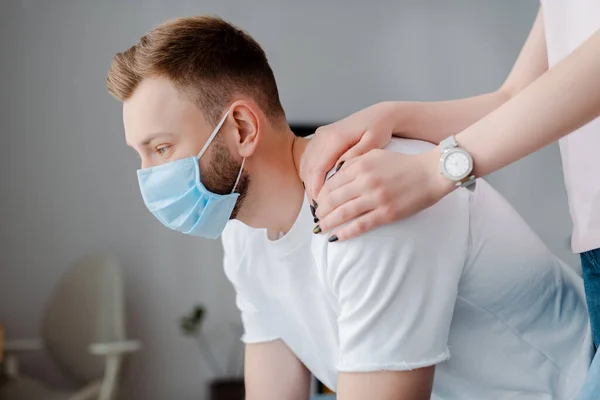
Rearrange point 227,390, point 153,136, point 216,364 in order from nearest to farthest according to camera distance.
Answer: point 153,136 < point 227,390 < point 216,364

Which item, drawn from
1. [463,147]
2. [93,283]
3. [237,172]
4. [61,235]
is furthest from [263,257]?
[61,235]

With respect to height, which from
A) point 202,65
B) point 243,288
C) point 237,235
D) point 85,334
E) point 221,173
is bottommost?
point 85,334

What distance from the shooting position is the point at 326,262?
112cm

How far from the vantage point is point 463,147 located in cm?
93

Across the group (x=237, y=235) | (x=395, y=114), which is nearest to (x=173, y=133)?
(x=237, y=235)

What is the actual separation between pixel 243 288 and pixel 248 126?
0.34m

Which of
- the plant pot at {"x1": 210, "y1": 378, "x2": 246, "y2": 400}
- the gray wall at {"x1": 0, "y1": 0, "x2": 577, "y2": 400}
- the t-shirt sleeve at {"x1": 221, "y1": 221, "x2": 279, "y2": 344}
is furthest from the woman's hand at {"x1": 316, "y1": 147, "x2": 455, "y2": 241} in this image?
the gray wall at {"x1": 0, "y1": 0, "x2": 577, "y2": 400}

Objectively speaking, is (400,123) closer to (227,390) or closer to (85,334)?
(85,334)

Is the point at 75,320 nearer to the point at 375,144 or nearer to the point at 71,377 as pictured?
the point at 71,377

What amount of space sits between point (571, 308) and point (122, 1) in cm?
369

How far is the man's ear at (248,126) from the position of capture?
49.3 inches

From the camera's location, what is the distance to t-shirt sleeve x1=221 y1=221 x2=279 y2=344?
1.38m

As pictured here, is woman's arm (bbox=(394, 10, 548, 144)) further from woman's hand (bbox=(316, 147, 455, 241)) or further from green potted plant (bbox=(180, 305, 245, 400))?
green potted plant (bbox=(180, 305, 245, 400))

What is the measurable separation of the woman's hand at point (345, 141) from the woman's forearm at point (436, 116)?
3cm
